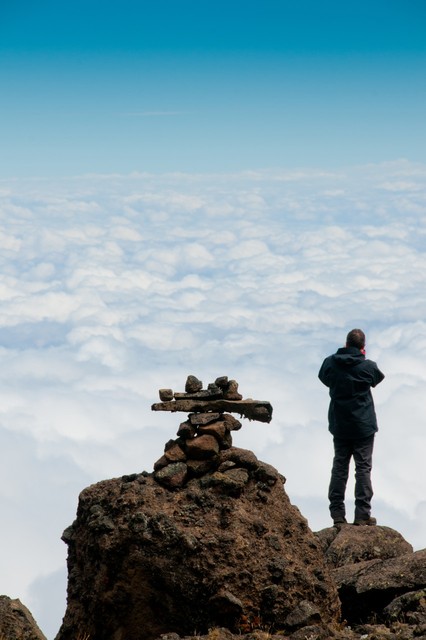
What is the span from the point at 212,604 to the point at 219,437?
3.11m

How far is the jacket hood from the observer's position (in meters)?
19.8

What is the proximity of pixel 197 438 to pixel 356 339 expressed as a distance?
4323mm

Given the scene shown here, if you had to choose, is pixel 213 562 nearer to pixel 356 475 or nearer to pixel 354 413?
pixel 354 413

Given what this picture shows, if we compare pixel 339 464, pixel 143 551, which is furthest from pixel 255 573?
pixel 339 464

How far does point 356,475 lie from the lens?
67.1ft

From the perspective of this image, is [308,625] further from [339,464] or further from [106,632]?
[339,464]

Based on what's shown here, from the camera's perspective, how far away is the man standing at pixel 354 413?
1986cm

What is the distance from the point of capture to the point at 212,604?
51.5 feet

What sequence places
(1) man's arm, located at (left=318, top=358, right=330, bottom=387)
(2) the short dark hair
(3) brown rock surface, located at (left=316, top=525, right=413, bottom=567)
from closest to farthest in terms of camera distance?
(3) brown rock surface, located at (left=316, top=525, right=413, bottom=567)
(2) the short dark hair
(1) man's arm, located at (left=318, top=358, right=330, bottom=387)

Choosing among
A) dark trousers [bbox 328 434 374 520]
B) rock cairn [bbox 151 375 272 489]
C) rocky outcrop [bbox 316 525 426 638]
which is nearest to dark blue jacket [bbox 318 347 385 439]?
dark trousers [bbox 328 434 374 520]

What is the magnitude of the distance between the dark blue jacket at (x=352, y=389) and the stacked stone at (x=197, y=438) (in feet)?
9.23

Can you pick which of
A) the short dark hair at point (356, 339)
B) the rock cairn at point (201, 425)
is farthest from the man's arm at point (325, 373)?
the rock cairn at point (201, 425)

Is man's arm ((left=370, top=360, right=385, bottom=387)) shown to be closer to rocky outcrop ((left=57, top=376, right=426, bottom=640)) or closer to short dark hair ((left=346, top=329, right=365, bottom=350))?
short dark hair ((left=346, top=329, right=365, bottom=350))

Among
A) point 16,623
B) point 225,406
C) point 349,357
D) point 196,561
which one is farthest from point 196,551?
point 349,357
